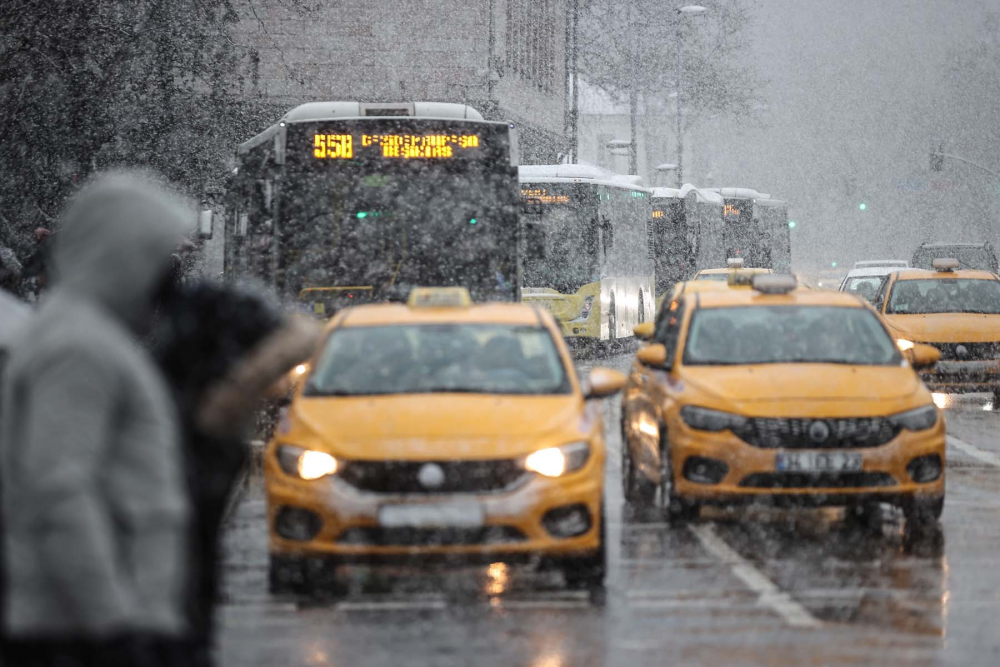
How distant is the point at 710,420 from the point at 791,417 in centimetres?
48

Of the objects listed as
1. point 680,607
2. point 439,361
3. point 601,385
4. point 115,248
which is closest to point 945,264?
point 601,385

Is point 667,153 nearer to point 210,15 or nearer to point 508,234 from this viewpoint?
point 210,15

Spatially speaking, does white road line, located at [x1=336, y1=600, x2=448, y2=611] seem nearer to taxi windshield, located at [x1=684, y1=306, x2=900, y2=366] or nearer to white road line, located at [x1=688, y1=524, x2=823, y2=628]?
white road line, located at [x1=688, y1=524, x2=823, y2=628]

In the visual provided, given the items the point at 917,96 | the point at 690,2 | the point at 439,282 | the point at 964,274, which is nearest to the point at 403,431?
the point at 439,282

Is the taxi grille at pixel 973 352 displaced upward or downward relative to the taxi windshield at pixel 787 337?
downward

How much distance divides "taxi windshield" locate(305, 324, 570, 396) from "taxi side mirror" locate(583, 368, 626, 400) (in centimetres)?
16

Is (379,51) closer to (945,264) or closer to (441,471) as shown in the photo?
(945,264)

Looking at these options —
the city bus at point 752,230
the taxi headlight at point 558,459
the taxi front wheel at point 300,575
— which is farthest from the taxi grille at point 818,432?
the city bus at point 752,230

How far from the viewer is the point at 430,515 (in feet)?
26.9

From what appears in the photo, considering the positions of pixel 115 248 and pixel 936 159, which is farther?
pixel 936 159

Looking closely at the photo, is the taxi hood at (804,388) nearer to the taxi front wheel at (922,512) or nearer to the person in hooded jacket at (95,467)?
→ the taxi front wheel at (922,512)

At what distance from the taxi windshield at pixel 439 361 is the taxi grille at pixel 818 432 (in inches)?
61.8

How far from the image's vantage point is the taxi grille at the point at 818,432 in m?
10.4

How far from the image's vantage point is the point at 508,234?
18.0 m
